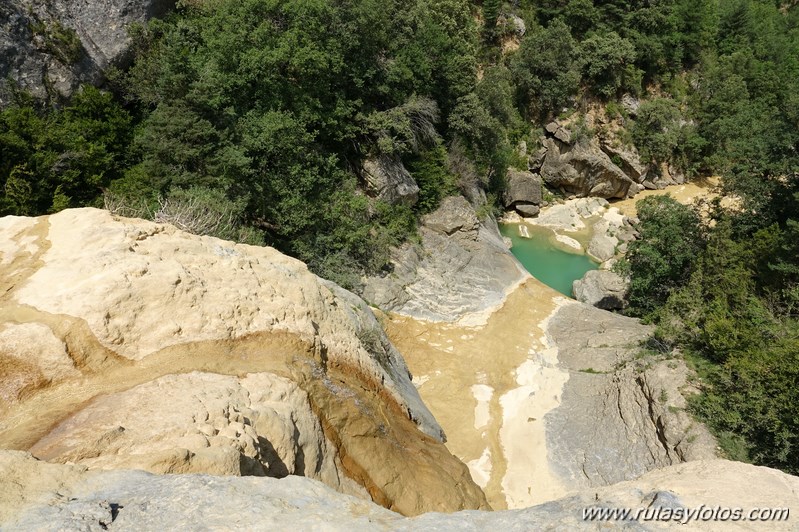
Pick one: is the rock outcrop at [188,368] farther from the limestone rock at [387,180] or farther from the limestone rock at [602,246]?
the limestone rock at [602,246]

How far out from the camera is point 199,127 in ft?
54.4

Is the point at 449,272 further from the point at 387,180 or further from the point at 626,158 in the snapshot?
the point at 626,158

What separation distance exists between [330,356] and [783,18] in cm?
5314

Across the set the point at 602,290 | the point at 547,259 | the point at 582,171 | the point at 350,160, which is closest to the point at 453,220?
the point at 350,160

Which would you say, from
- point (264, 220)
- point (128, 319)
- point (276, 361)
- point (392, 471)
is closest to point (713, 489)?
point (392, 471)

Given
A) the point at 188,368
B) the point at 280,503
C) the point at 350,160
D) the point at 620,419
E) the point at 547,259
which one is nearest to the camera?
the point at 280,503

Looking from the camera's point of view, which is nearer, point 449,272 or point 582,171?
point 449,272

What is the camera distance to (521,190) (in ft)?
97.3

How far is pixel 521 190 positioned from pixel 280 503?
2744cm

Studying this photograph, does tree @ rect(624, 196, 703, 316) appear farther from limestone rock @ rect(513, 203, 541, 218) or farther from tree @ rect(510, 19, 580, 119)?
tree @ rect(510, 19, 580, 119)

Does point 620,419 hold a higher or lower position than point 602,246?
lower

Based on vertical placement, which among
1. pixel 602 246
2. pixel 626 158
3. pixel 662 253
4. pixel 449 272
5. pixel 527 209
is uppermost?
pixel 626 158

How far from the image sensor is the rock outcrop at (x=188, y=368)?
5.69m

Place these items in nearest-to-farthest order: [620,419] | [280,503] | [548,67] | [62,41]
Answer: [280,503]
[620,419]
[62,41]
[548,67]
